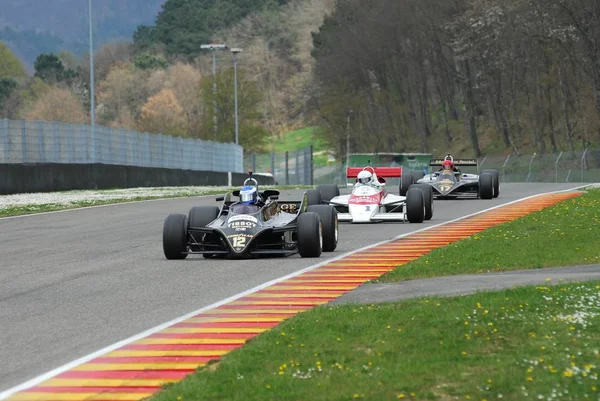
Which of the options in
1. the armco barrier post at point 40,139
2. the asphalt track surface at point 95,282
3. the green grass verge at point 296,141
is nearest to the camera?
the asphalt track surface at point 95,282

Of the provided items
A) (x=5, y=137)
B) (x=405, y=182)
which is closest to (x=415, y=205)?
(x=405, y=182)

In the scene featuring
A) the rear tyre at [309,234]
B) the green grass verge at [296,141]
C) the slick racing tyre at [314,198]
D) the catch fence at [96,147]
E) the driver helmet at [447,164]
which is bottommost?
the rear tyre at [309,234]

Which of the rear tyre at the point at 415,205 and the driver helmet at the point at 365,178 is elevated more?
the driver helmet at the point at 365,178

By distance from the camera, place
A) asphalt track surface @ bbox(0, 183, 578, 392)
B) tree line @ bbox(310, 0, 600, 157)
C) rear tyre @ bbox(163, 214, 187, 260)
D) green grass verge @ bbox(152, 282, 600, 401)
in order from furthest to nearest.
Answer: tree line @ bbox(310, 0, 600, 157) → rear tyre @ bbox(163, 214, 187, 260) → asphalt track surface @ bbox(0, 183, 578, 392) → green grass verge @ bbox(152, 282, 600, 401)

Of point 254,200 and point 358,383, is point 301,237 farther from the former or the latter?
point 358,383

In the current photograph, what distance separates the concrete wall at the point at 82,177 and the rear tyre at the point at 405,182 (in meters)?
11.6

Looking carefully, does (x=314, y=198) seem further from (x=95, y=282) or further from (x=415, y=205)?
(x=95, y=282)

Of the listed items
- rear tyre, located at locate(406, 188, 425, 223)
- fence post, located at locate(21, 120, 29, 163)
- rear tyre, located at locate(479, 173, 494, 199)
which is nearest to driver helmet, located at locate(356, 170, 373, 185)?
rear tyre, located at locate(406, 188, 425, 223)

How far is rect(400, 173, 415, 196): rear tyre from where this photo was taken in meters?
34.8

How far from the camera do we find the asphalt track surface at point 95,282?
11055mm

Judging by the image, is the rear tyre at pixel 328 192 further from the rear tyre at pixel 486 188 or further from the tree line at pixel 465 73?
the tree line at pixel 465 73

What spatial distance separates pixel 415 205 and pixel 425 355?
16.5m

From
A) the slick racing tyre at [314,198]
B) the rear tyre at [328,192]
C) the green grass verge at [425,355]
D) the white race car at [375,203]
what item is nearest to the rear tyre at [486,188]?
the rear tyre at [328,192]

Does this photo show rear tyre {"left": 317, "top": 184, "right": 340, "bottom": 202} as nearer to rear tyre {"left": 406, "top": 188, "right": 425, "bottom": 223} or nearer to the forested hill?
rear tyre {"left": 406, "top": 188, "right": 425, "bottom": 223}
